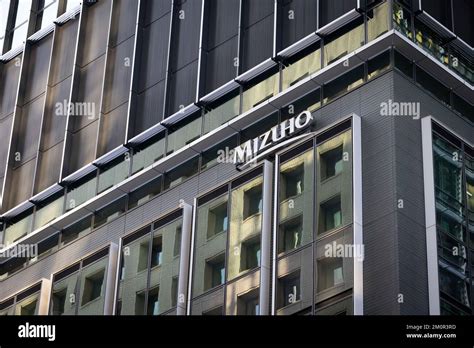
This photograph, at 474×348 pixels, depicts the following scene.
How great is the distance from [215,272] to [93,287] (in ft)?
28.7

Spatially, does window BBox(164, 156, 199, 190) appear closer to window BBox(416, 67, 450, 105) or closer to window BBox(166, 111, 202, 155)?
window BBox(166, 111, 202, 155)

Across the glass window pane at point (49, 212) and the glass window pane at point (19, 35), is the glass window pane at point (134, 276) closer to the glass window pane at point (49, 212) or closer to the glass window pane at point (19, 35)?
the glass window pane at point (49, 212)

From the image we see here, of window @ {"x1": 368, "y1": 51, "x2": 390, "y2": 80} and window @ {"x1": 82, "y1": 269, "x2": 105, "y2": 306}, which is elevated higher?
window @ {"x1": 368, "y1": 51, "x2": 390, "y2": 80}

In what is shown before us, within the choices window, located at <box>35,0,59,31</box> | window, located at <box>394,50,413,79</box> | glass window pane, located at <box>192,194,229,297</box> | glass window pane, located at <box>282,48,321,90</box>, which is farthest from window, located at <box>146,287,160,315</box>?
window, located at <box>35,0,59,31</box>

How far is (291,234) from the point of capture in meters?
50.9

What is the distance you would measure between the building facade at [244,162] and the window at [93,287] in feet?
0.28

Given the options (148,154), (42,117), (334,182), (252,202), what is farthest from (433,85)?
(42,117)

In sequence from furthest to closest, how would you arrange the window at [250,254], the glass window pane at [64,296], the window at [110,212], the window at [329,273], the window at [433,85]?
the window at [110,212] → the glass window pane at [64,296] → the window at [433,85] → the window at [250,254] → the window at [329,273]

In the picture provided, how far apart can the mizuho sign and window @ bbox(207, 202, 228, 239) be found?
2.36 metres

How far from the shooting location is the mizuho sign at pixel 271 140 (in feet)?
176

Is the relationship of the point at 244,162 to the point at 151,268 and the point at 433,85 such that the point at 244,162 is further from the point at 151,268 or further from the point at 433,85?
the point at 433,85

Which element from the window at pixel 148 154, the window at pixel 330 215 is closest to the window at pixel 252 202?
the window at pixel 330 215

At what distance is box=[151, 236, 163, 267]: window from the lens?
56.4m

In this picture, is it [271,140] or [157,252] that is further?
[157,252]
